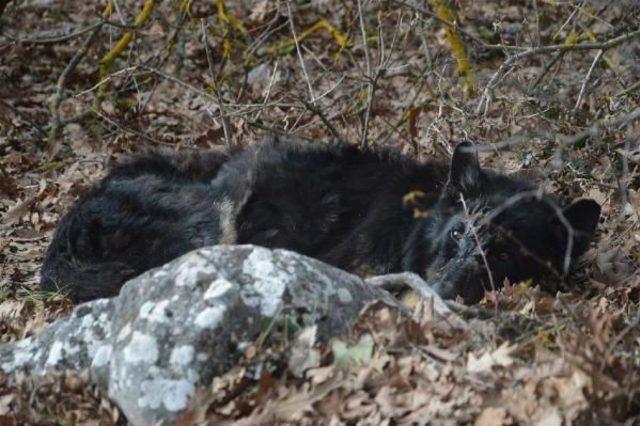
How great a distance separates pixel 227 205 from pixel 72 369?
3317 millimetres

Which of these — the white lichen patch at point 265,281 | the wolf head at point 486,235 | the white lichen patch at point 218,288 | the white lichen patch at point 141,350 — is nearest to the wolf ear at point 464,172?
the wolf head at point 486,235

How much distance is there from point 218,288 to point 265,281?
24cm

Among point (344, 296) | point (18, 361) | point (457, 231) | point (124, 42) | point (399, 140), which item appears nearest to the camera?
point (344, 296)

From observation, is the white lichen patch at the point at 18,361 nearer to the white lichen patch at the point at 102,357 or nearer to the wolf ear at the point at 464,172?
the white lichen patch at the point at 102,357

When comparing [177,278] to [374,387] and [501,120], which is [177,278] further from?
[501,120]

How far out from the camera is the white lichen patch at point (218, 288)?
16.3 ft

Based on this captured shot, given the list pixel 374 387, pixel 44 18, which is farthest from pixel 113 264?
pixel 44 18

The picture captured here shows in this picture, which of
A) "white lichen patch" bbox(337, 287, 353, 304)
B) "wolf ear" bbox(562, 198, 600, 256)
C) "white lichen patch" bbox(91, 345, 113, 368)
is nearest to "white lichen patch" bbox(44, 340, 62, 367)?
"white lichen patch" bbox(91, 345, 113, 368)

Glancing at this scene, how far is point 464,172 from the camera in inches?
309

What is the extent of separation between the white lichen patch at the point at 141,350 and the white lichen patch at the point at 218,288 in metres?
0.35

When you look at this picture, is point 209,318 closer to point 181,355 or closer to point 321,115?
point 181,355

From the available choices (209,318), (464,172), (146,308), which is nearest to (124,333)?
(146,308)

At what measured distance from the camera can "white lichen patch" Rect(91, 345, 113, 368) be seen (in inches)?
208

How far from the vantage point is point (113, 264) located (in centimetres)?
799
